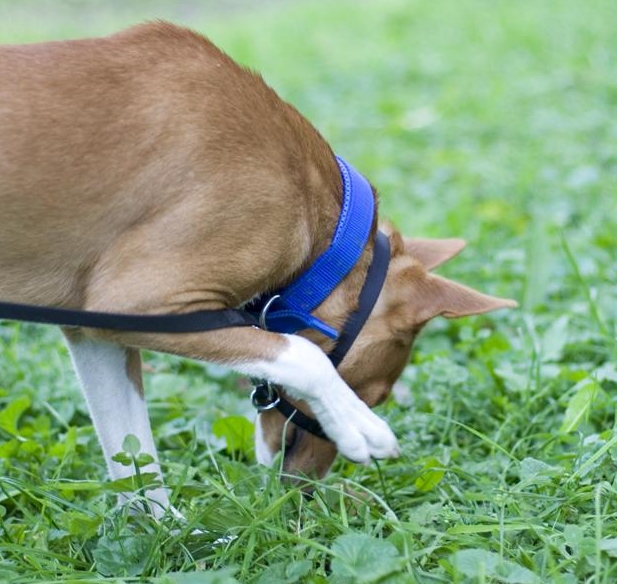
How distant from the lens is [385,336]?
3.64m

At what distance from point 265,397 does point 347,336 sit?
33 centimetres

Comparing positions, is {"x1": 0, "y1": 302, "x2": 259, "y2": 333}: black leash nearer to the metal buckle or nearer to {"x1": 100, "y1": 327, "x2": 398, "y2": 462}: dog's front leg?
{"x1": 100, "y1": 327, "x2": 398, "y2": 462}: dog's front leg

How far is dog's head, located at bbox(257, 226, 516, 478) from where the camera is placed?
3.61 meters

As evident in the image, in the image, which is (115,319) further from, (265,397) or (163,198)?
(265,397)

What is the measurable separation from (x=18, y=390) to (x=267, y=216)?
63.1 inches

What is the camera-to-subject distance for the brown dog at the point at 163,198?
9.84 feet

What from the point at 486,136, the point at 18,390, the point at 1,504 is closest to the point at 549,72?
the point at 486,136

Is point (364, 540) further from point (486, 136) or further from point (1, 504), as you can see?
point (486, 136)

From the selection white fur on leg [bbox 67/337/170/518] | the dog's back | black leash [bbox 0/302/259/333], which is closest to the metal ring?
the dog's back

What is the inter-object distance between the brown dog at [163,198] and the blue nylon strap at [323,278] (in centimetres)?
4

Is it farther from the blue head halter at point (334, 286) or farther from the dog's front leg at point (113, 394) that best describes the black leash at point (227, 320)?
the dog's front leg at point (113, 394)

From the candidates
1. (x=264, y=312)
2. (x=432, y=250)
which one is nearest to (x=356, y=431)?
(x=264, y=312)

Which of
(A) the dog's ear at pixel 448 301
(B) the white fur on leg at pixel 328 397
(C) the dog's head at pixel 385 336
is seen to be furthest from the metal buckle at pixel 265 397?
(A) the dog's ear at pixel 448 301

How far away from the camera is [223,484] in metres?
3.29
